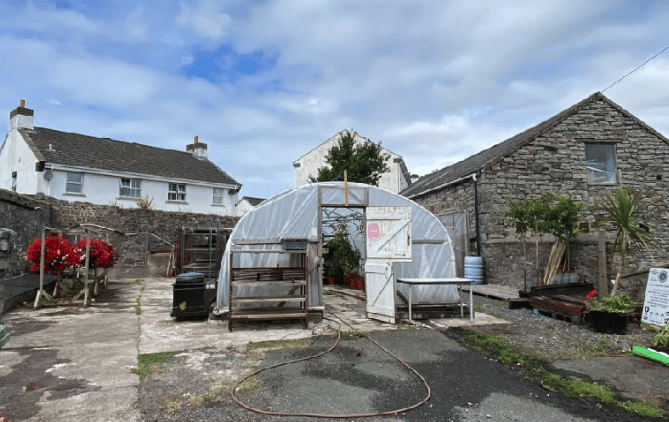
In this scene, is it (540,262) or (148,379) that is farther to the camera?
(540,262)

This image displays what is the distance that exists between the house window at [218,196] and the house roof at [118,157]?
669 mm

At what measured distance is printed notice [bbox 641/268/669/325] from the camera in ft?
22.3

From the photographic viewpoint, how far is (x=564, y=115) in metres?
13.9

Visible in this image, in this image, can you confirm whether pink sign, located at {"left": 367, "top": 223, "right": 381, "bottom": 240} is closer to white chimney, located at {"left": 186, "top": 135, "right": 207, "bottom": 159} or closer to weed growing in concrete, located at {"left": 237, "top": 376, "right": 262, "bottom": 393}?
weed growing in concrete, located at {"left": 237, "top": 376, "right": 262, "bottom": 393}

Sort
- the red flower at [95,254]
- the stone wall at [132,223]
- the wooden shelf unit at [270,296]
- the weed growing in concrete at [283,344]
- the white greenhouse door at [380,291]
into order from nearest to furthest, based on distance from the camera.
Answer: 1. the weed growing in concrete at [283,344]
2. the wooden shelf unit at [270,296]
3. the white greenhouse door at [380,291]
4. the red flower at [95,254]
5. the stone wall at [132,223]

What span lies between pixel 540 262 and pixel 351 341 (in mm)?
8301

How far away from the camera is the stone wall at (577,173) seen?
13.2 m

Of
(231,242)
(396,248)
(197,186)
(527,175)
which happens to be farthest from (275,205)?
(197,186)

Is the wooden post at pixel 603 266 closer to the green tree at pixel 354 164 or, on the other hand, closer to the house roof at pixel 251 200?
the green tree at pixel 354 164

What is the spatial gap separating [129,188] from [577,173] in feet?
75.1

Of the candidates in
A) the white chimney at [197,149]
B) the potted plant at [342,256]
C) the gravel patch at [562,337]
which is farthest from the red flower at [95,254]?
the white chimney at [197,149]

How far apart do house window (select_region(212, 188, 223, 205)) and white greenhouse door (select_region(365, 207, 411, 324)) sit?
21020mm

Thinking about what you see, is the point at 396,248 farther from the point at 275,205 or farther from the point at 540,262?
the point at 540,262

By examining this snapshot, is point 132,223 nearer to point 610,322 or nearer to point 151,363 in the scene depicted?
point 151,363
